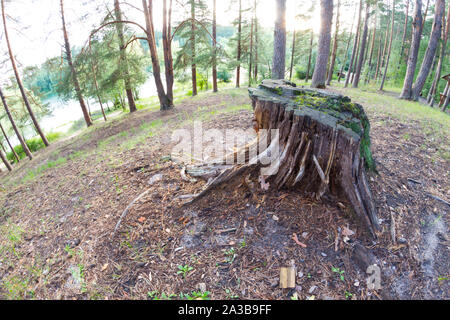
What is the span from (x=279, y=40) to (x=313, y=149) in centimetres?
644

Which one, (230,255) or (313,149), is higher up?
(313,149)

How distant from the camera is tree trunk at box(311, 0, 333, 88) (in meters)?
8.94

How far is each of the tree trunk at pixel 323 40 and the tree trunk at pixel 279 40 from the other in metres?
2.78

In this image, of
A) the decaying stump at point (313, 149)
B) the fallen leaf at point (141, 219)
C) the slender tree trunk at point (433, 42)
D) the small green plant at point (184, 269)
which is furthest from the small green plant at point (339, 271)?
the slender tree trunk at point (433, 42)

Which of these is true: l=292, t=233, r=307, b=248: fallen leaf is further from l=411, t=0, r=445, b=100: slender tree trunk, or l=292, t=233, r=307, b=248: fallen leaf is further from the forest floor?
l=411, t=0, r=445, b=100: slender tree trunk

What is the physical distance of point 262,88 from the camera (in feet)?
12.1

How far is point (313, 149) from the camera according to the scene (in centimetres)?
273

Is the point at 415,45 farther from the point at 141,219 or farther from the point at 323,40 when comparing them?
the point at 141,219

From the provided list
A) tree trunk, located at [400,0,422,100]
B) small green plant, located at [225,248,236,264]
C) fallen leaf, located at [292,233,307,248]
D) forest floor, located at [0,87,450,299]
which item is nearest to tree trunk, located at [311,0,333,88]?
tree trunk, located at [400,0,422,100]

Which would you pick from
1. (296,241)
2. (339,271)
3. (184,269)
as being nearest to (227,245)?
(184,269)

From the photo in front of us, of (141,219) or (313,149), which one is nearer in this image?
(313,149)

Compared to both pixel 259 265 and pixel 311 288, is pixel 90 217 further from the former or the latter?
pixel 311 288

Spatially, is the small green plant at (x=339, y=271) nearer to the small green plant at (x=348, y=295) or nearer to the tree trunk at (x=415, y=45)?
the small green plant at (x=348, y=295)

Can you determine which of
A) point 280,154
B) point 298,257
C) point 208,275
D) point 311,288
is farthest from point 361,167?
point 208,275
